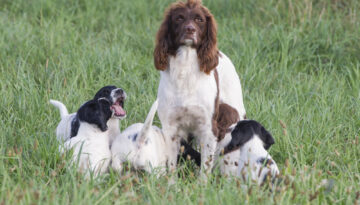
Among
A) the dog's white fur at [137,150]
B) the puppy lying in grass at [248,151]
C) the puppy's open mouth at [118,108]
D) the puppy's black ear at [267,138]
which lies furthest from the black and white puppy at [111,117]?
the puppy's black ear at [267,138]

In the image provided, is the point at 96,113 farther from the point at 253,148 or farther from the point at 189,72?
the point at 253,148

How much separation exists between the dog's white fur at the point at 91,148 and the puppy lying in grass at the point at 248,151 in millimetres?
833

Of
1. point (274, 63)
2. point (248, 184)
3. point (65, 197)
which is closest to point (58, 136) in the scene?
point (65, 197)

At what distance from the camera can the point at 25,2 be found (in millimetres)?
7887

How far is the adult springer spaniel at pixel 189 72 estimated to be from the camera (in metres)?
4.26

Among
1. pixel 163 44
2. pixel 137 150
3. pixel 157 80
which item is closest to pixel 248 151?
pixel 137 150

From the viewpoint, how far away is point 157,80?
19.2 feet

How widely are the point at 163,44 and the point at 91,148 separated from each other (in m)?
0.99

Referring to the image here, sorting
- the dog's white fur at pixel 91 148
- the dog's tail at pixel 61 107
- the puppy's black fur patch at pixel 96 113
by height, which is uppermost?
the puppy's black fur patch at pixel 96 113

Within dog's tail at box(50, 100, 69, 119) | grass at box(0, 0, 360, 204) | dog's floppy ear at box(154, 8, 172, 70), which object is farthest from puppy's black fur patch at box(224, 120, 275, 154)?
dog's tail at box(50, 100, 69, 119)

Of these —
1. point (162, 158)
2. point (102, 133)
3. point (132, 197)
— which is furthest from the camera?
point (162, 158)

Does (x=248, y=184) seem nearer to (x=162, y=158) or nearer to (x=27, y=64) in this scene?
(x=162, y=158)

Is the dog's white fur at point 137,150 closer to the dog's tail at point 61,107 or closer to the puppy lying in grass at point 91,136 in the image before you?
the puppy lying in grass at point 91,136

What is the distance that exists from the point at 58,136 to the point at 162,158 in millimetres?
855
